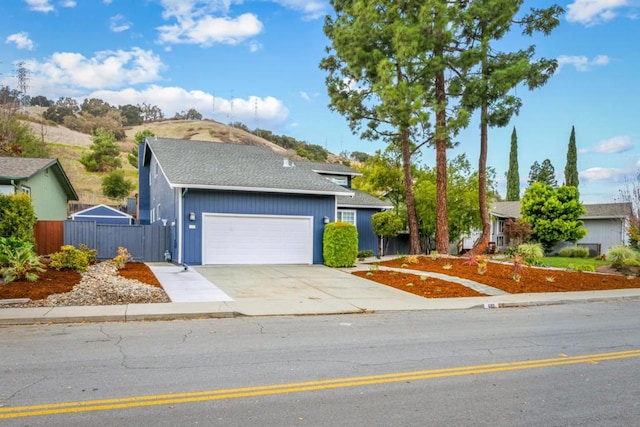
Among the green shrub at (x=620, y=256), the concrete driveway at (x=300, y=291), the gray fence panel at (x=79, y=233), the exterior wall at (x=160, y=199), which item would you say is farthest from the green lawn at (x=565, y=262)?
the gray fence panel at (x=79, y=233)

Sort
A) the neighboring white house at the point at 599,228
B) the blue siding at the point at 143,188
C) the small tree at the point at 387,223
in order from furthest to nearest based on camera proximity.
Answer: the neighboring white house at the point at 599,228 → the blue siding at the point at 143,188 → the small tree at the point at 387,223

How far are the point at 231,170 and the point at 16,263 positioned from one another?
31.8ft

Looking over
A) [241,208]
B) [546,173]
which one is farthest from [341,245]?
[546,173]

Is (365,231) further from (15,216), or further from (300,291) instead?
(15,216)

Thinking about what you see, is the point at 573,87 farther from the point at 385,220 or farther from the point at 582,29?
the point at 385,220

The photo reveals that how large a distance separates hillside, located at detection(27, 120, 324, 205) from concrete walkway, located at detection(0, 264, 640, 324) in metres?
38.2

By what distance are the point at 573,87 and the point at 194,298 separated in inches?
727

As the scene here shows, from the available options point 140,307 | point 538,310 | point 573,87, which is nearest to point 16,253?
point 140,307

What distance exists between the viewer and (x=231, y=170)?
19.5 m

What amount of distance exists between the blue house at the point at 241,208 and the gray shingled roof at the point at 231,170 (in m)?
0.04

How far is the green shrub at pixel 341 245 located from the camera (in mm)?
18172

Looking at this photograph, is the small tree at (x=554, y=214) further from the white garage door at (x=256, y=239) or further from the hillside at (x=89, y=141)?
the hillside at (x=89, y=141)

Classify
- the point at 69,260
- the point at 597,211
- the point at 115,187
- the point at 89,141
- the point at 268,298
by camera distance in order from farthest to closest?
the point at 89,141
the point at 115,187
the point at 597,211
the point at 69,260
the point at 268,298

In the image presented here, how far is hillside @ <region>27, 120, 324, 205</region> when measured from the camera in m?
59.5
